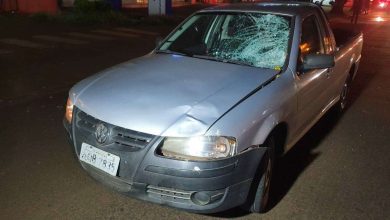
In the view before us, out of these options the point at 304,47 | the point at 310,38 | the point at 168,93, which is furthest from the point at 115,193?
the point at 310,38

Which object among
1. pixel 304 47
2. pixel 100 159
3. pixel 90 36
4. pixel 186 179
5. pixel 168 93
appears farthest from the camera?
pixel 90 36

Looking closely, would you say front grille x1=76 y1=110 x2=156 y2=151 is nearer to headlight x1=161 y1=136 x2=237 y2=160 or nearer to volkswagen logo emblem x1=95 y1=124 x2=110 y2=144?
volkswagen logo emblem x1=95 y1=124 x2=110 y2=144

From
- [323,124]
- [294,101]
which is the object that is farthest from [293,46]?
[323,124]

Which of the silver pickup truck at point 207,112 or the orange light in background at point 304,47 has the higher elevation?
the orange light in background at point 304,47

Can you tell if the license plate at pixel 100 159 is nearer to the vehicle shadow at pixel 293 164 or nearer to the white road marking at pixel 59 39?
the vehicle shadow at pixel 293 164

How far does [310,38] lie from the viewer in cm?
434

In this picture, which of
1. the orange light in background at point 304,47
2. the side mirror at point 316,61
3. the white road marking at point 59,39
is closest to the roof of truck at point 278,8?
the orange light in background at point 304,47

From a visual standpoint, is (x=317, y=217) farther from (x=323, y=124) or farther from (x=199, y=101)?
(x=323, y=124)

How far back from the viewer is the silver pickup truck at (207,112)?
8.96 ft

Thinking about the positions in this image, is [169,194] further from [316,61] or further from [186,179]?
[316,61]

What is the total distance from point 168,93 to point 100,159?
28.0 inches

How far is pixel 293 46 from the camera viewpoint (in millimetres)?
3867

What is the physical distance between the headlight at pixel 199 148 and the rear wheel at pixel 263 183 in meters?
0.46

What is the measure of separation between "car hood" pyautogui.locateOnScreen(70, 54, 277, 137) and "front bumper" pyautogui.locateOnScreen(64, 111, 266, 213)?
199 mm
